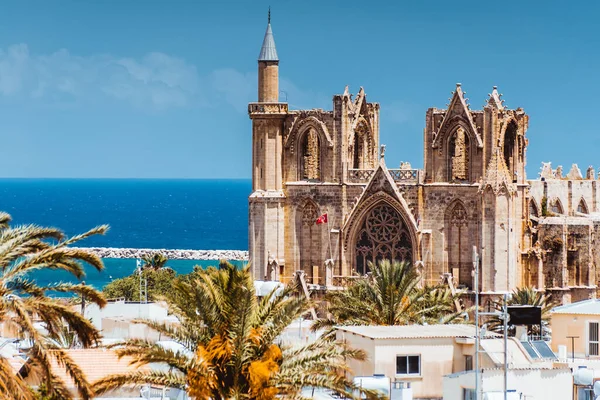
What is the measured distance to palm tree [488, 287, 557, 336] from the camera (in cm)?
5641

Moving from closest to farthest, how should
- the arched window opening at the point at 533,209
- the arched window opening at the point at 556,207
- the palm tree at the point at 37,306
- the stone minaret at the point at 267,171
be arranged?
the palm tree at the point at 37,306
the stone minaret at the point at 267,171
the arched window opening at the point at 533,209
the arched window opening at the point at 556,207

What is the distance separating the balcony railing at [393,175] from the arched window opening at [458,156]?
5.60 ft

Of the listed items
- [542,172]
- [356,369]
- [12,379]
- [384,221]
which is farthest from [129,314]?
[12,379]

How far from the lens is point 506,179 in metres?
77.0

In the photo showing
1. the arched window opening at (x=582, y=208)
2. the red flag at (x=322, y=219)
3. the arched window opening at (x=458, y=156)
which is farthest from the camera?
the arched window opening at (x=582, y=208)

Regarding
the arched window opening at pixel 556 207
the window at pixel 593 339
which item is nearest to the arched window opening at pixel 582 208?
the arched window opening at pixel 556 207

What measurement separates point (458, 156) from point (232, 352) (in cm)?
4775

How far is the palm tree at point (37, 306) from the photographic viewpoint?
1160 inches

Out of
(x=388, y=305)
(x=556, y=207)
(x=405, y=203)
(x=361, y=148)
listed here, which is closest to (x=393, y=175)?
(x=405, y=203)

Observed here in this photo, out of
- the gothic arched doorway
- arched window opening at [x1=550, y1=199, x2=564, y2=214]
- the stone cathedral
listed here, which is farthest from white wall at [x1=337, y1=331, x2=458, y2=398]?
arched window opening at [x1=550, y1=199, x2=564, y2=214]

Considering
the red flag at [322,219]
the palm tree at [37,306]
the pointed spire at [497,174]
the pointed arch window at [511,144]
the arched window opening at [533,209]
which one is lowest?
the palm tree at [37,306]

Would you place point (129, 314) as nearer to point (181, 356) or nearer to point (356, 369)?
point (356, 369)

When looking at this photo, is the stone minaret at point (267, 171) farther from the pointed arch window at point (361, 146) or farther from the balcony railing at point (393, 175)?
the pointed arch window at point (361, 146)

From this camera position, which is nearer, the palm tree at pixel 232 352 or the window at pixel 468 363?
the palm tree at pixel 232 352
